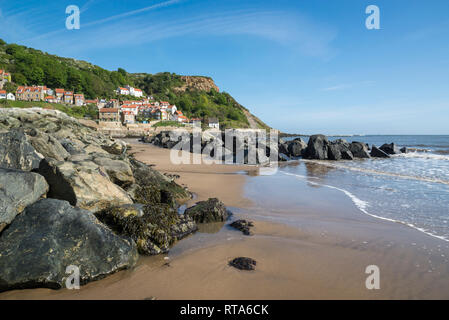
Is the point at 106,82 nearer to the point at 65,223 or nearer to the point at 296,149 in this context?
the point at 296,149

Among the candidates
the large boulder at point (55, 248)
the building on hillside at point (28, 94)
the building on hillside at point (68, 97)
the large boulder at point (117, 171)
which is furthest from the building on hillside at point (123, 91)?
the large boulder at point (55, 248)

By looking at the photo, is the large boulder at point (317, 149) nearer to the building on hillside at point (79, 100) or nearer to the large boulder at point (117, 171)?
the large boulder at point (117, 171)

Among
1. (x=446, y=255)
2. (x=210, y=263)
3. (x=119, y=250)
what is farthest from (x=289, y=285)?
(x=446, y=255)

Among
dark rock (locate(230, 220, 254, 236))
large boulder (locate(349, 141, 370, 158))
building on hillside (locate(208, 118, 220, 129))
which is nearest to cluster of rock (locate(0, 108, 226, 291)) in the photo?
dark rock (locate(230, 220, 254, 236))

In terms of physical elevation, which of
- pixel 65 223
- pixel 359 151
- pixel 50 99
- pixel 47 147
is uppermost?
pixel 50 99

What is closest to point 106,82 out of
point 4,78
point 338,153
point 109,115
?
point 4,78

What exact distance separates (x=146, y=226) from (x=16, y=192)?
2.52 meters

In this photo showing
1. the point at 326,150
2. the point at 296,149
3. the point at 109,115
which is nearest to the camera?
the point at 326,150

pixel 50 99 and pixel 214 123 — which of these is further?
pixel 214 123

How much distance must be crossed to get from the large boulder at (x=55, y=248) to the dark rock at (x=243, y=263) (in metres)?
1.95

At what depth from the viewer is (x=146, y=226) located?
18.3ft

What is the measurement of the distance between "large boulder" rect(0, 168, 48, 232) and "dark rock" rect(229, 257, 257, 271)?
4132mm

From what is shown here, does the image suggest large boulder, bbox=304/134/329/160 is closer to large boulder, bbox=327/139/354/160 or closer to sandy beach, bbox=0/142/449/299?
large boulder, bbox=327/139/354/160

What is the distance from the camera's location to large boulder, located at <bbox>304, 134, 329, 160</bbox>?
28.0 meters
